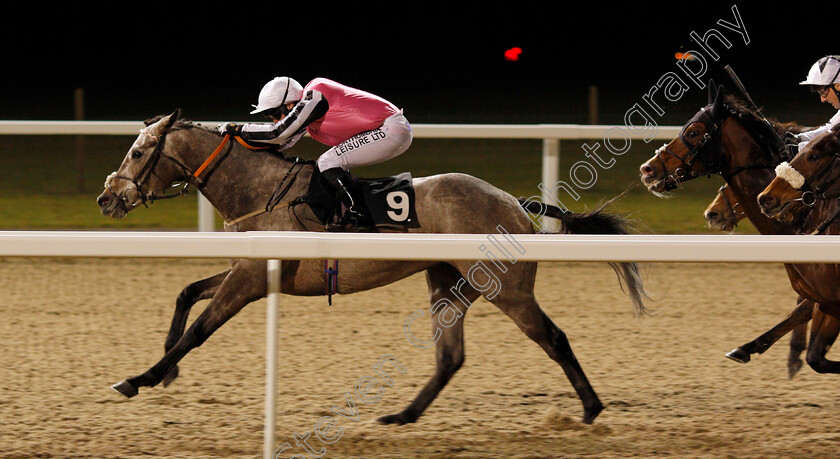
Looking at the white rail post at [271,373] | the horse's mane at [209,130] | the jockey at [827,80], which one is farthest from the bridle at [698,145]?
the white rail post at [271,373]

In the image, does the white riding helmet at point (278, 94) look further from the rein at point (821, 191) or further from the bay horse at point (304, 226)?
the rein at point (821, 191)

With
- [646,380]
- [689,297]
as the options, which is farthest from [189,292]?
[689,297]

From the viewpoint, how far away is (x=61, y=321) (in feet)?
18.7

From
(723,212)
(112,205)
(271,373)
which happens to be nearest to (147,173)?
(112,205)

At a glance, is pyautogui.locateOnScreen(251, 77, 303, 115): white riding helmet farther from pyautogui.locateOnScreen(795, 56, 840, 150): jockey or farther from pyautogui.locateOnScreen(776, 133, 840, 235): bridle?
pyautogui.locateOnScreen(795, 56, 840, 150): jockey

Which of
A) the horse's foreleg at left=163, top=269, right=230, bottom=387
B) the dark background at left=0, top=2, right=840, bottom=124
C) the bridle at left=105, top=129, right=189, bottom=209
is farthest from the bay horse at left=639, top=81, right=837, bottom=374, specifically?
the dark background at left=0, top=2, right=840, bottom=124

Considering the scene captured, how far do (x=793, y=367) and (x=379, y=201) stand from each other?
6.66ft

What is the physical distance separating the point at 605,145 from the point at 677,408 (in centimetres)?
513

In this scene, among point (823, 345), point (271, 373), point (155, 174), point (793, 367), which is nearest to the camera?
point (271, 373)

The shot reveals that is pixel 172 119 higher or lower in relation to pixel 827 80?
lower

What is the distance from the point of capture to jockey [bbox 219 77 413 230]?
4.27 meters

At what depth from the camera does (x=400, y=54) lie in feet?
73.9

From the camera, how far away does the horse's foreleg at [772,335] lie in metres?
4.68

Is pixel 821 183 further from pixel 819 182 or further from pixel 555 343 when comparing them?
pixel 555 343
